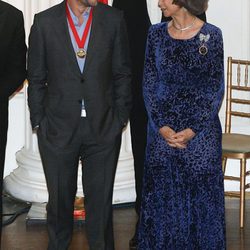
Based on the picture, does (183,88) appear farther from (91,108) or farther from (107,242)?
(107,242)

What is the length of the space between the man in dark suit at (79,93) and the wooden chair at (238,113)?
4.97 feet

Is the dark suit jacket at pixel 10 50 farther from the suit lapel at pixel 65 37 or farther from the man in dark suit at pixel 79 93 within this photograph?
the suit lapel at pixel 65 37

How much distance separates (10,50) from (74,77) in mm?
418

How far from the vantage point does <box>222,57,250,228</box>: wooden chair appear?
17.7 ft

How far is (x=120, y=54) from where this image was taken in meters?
4.05

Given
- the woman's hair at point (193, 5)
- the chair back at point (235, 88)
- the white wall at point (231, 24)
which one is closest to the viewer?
the woman's hair at point (193, 5)

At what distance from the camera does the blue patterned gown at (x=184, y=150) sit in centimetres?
396

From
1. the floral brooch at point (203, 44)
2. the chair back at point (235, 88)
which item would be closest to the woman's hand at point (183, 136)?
the floral brooch at point (203, 44)

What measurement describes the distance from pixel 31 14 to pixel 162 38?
2094mm

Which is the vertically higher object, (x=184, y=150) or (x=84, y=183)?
(x=184, y=150)

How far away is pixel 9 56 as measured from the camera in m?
4.11

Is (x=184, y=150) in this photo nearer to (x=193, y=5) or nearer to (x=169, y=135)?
(x=169, y=135)

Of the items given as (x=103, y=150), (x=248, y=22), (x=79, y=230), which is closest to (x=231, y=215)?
(x=79, y=230)

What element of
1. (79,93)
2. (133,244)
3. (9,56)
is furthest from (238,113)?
A: (9,56)
